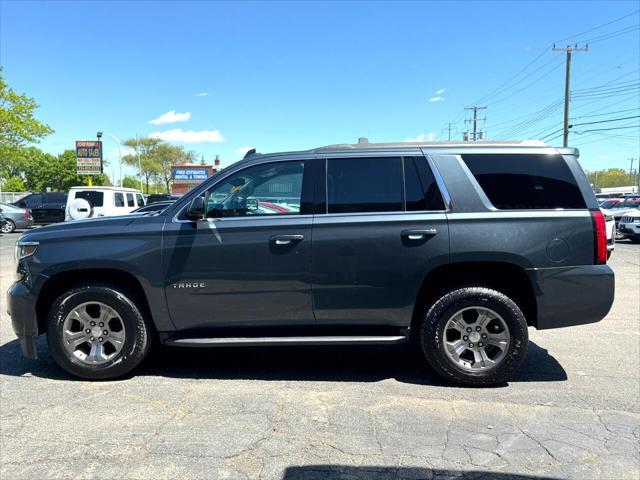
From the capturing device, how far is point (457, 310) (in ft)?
12.9

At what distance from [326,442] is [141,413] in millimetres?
1435

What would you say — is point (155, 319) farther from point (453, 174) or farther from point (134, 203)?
point (134, 203)

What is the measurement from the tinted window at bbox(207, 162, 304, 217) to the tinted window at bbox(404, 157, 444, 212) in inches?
35.8

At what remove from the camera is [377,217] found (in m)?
Result: 3.93

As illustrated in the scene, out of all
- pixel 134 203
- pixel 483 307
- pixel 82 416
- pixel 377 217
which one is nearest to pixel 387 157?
pixel 377 217

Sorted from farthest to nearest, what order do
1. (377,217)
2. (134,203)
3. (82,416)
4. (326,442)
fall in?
(134,203) < (377,217) < (82,416) < (326,442)

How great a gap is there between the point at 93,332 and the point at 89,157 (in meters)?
33.9

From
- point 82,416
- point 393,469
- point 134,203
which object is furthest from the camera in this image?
point 134,203

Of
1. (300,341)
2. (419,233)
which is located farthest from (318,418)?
(419,233)

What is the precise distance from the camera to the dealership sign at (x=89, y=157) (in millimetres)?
33844

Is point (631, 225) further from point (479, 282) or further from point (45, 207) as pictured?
point (45, 207)

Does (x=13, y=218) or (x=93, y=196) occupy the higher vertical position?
(x=93, y=196)

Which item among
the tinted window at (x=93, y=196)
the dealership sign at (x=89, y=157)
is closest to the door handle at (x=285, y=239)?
the tinted window at (x=93, y=196)

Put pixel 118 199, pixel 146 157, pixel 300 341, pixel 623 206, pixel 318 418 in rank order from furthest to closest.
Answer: pixel 146 157 < pixel 623 206 < pixel 118 199 < pixel 300 341 < pixel 318 418
